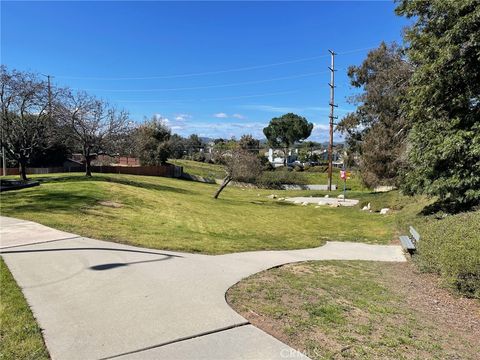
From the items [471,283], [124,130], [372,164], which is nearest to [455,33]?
[471,283]

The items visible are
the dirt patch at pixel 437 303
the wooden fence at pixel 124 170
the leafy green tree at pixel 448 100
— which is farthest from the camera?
the wooden fence at pixel 124 170

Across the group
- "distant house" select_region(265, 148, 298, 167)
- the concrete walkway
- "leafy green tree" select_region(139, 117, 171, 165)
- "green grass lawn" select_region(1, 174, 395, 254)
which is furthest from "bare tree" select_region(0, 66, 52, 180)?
"distant house" select_region(265, 148, 298, 167)

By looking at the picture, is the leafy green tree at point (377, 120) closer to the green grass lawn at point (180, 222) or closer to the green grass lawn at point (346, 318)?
the green grass lawn at point (180, 222)

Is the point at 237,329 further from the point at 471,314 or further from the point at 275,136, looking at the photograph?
the point at 275,136

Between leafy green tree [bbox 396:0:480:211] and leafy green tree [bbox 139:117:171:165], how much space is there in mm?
47608

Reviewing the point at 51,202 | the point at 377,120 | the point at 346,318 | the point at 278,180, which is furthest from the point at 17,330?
the point at 278,180

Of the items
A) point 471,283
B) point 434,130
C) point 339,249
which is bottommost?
point 339,249

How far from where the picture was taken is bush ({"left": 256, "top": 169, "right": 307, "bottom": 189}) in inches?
2270

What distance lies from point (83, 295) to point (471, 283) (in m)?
5.94

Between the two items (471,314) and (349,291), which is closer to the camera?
(471,314)

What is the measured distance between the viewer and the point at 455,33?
1195cm

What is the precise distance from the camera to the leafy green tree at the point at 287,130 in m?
108

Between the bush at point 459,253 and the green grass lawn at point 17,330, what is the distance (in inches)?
235

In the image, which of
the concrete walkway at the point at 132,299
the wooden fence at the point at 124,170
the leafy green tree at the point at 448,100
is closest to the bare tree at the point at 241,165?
the leafy green tree at the point at 448,100
